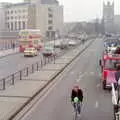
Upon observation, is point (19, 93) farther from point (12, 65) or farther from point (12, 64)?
point (12, 64)

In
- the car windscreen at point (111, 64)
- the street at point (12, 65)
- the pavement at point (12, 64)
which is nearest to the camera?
the car windscreen at point (111, 64)

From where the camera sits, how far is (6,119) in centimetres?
1512

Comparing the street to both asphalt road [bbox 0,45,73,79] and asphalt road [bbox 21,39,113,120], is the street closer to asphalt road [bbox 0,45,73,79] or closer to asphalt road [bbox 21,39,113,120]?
asphalt road [bbox 0,45,73,79]

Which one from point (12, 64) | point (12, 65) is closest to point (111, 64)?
point (12, 65)

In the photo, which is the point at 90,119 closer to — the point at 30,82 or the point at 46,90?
the point at 46,90

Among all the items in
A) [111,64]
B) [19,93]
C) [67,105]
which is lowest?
[67,105]

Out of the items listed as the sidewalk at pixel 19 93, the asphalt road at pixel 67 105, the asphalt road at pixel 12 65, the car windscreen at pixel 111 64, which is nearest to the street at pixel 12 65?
the asphalt road at pixel 12 65

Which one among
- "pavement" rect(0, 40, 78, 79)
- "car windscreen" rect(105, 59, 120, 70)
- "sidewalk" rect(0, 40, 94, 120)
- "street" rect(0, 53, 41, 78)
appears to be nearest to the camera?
"sidewalk" rect(0, 40, 94, 120)

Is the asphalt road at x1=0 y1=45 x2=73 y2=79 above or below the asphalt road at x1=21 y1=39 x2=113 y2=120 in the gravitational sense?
below

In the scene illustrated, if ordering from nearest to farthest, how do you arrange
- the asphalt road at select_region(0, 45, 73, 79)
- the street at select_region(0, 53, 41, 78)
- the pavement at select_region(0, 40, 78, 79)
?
1. the asphalt road at select_region(0, 45, 73, 79)
2. the street at select_region(0, 53, 41, 78)
3. the pavement at select_region(0, 40, 78, 79)

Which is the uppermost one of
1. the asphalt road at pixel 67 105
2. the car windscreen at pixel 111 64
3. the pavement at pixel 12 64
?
the car windscreen at pixel 111 64

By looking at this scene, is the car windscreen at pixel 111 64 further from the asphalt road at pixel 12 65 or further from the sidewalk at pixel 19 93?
the asphalt road at pixel 12 65

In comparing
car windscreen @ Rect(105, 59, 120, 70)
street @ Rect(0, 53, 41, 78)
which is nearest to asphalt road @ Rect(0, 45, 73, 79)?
street @ Rect(0, 53, 41, 78)

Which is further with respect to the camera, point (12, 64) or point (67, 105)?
point (12, 64)
